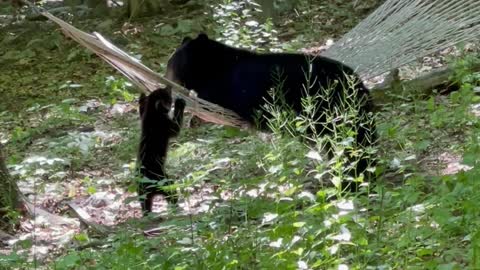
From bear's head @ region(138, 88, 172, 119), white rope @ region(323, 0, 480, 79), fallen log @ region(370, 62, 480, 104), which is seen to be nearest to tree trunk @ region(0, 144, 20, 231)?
bear's head @ region(138, 88, 172, 119)

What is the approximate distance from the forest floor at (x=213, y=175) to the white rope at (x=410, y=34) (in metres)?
0.33

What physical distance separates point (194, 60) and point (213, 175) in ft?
2.93

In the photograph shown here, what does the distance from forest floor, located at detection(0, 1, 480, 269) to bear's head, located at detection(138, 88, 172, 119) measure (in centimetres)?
35

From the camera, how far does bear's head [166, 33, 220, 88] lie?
5.06 metres

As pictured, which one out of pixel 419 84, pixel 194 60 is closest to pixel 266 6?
pixel 419 84

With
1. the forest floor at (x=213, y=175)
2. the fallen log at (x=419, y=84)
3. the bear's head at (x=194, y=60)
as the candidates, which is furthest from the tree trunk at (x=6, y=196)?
the fallen log at (x=419, y=84)

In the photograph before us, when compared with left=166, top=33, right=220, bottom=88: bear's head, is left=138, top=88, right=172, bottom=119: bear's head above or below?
below

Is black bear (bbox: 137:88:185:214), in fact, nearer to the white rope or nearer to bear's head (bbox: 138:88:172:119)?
bear's head (bbox: 138:88:172:119)

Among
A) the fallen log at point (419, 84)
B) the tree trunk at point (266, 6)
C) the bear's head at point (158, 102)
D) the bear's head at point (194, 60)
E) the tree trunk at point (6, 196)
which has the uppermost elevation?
the bear's head at point (194, 60)

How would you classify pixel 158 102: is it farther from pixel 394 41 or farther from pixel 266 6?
pixel 266 6

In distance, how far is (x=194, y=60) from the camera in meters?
5.11

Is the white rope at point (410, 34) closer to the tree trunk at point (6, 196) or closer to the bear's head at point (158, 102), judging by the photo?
the bear's head at point (158, 102)

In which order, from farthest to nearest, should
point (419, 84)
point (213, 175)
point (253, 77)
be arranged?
point (419, 84) → point (253, 77) → point (213, 175)

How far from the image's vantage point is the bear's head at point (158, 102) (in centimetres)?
465
